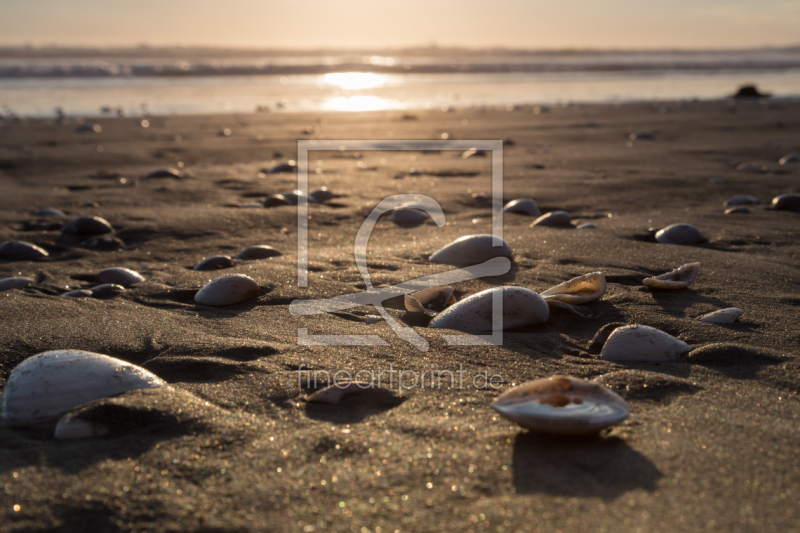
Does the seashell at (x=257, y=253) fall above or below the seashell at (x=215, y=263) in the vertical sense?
above

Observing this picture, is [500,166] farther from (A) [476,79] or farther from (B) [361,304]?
(A) [476,79]

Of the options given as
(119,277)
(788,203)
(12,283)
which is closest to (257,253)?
(119,277)

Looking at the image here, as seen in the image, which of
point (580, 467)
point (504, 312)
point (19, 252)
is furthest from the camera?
point (19, 252)

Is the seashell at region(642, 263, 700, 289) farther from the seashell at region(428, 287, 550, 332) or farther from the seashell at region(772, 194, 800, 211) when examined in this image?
the seashell at region(772, 194, 800, 211)

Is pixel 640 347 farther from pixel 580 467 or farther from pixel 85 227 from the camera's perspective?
pixel 85 227

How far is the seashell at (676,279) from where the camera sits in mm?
2361

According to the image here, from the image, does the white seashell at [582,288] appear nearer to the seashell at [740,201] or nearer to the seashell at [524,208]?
the seashell at [524,208]

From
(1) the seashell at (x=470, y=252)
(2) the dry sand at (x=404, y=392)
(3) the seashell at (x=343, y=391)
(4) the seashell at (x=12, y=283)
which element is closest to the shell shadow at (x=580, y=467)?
(2) the dry sand at (x=404, y=392)

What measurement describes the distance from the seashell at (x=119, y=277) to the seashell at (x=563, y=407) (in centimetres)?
191

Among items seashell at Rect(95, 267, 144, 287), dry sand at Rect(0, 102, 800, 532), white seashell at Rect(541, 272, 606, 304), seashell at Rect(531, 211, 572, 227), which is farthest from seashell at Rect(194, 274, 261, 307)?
seashell at Rect(531, 211, 572, 227)

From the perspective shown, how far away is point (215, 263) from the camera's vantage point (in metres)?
2.90

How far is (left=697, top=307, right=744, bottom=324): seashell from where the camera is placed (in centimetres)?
206

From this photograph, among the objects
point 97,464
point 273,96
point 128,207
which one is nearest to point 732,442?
point 97,464

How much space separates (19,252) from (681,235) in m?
3.28
